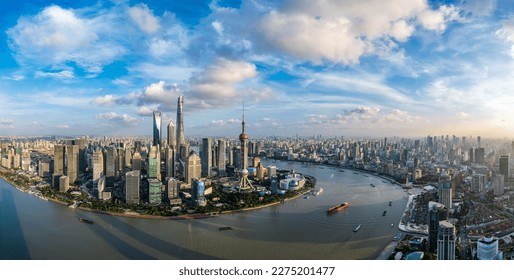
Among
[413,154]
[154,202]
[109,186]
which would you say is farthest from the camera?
[413,154]

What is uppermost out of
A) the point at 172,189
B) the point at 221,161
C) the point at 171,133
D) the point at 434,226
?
the point at 171,133

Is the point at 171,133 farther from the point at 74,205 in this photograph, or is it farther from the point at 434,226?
the point at 434,226

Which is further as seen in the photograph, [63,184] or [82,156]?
[82,156]

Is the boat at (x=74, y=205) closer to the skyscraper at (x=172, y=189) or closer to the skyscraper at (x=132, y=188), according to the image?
the skyscraper at (x=132, y=188)

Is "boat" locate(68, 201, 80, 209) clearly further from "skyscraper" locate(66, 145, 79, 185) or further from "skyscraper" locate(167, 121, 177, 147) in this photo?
"skyscraper" locate(167, 121, 177, 147)

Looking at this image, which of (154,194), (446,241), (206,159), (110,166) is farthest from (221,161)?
(446,241)

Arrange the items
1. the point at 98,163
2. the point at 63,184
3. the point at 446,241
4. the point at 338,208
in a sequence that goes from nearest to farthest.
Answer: the point at 446,241, the point at 338,208, the point at 63,184, the point at 98,163
